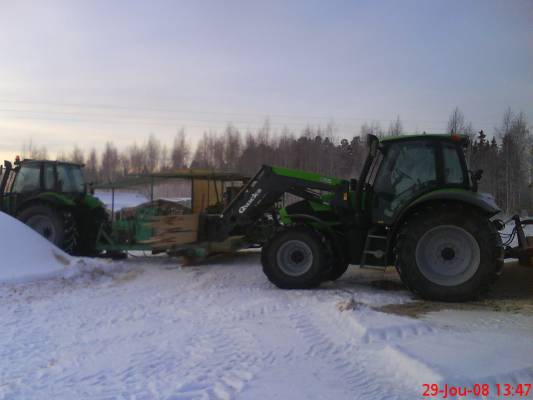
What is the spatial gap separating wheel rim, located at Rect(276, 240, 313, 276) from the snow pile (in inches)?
159

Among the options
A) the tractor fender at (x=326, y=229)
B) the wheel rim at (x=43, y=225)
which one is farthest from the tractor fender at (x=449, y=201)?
the wheel rim at (x=43, y=225)

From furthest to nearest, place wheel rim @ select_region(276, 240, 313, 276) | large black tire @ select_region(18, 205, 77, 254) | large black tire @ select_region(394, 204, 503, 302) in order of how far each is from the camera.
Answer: large black tire @ select_region(18, 205, 77, 254) < wheel rim @ select_region(276, 240, 313, 276) < large black tire @ select_region(394, 204, 503, 302)

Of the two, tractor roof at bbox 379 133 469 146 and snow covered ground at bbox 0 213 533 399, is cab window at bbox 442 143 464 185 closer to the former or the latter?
tractor roof at bbox 379 133 469 146

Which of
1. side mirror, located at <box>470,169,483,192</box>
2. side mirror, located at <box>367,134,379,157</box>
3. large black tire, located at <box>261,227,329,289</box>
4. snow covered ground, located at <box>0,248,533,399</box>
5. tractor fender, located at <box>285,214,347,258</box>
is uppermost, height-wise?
side mirror, located at <box>367,134,379,157</box>

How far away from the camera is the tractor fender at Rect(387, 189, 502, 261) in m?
6.84

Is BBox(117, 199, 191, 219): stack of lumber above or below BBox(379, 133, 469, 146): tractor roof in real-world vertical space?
below

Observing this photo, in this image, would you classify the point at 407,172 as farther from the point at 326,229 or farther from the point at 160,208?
the point at 160,208

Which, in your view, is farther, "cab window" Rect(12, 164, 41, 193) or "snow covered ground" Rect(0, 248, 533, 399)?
"cab window" Rect(12, 164, 41, 193)

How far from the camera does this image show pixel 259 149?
44062mm

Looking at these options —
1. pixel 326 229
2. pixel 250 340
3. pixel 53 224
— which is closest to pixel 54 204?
pixel 53 224

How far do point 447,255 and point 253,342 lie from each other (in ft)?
11.2

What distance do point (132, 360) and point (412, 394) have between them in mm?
2555

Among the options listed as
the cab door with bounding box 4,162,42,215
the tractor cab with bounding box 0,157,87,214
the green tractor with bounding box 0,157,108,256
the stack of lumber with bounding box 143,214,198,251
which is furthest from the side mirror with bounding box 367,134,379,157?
the cab door with bounding box 4,162,42,215

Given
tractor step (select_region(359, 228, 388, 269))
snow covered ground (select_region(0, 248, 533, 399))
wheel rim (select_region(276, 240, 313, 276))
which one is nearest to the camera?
snow covered ground (select_region(0, 248, 533, 399))
